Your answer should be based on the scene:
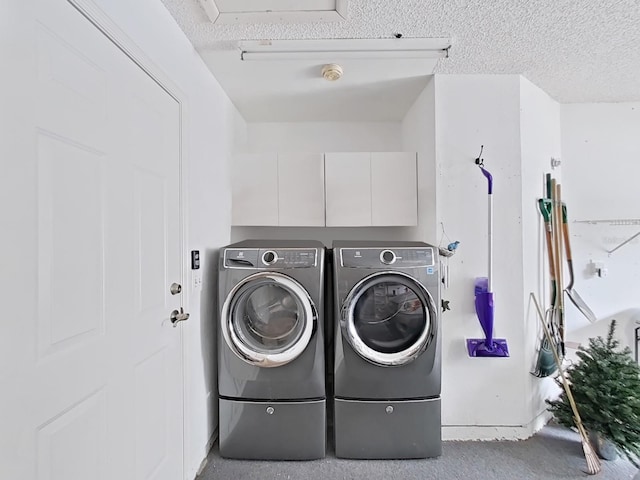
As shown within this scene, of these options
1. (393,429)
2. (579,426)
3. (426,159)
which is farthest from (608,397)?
(426,159)

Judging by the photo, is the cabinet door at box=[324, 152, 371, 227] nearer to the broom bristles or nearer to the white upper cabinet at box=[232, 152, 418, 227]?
the white upper cabinet at box=[232, 152, 418, 227]

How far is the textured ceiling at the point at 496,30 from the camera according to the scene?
4.58ft

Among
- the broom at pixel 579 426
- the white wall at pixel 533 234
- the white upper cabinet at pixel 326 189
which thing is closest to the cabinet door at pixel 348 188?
the white upper cabinet at pixel 326 189

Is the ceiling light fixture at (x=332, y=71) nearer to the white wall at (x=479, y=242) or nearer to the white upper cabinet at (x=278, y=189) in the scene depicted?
the white upper cabinet at (x=278, y=189)

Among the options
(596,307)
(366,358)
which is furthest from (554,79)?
(366,358)

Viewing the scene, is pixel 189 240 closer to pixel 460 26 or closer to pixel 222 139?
pixel 222 139

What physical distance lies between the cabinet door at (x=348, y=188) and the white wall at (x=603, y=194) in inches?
63.3

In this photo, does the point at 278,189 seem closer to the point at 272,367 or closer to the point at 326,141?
the point at 326,141

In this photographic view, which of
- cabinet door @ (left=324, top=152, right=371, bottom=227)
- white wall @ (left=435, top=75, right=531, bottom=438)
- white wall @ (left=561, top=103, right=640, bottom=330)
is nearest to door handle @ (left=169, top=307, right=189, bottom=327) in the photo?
cabinet door @ (left=324, top=152, right=371, bottom=227)

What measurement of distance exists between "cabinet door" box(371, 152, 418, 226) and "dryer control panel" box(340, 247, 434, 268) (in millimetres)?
538

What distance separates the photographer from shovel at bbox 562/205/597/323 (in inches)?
86.3

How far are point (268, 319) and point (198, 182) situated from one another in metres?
0.91

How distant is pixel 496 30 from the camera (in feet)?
5.10

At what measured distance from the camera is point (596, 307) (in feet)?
7.93
